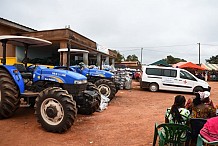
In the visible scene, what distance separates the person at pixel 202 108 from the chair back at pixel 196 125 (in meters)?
0.55

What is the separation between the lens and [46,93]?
4.97 meters

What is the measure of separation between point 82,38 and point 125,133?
42.7ft

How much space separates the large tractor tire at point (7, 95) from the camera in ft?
18.0

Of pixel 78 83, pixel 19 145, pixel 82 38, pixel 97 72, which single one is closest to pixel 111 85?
pixel 97 72

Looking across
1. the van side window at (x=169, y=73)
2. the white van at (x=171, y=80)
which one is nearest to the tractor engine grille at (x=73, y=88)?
the white van at (x=171, y=80)

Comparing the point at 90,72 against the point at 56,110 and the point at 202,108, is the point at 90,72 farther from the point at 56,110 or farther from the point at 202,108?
the point at 202,108

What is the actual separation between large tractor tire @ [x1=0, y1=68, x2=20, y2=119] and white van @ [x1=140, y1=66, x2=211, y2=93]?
34.0ft

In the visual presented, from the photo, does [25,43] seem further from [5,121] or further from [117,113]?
[117,113]

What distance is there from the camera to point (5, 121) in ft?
18.6

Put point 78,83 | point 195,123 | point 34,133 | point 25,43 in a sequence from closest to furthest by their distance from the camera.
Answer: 1. point 195,123
2. point 34,133
3. point 78,83
4. point 25,43

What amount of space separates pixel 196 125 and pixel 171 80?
1096cm

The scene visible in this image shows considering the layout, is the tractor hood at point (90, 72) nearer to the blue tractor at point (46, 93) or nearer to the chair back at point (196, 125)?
the blue tractor at point (46, 93)

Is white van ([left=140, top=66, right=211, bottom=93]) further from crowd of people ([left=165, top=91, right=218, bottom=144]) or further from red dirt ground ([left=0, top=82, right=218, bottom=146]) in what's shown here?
crowd of people ([left=165, top=91, right=218, bottom=144])

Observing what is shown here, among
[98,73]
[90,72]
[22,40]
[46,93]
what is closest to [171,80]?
[98,73]
